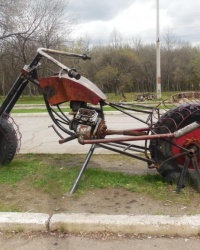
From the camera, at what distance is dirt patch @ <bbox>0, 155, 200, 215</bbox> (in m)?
3.31

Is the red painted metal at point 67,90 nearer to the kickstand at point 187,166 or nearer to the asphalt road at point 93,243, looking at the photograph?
the kickstand at point 187,166

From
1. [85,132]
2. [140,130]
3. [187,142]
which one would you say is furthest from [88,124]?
[187,142]

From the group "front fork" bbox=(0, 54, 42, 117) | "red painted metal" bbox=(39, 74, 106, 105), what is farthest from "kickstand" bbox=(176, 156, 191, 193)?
"front fork" bbox=(0, 54, 42, 117)

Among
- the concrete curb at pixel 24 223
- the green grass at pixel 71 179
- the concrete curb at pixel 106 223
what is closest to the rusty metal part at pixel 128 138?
the green grass at pixel 71 179

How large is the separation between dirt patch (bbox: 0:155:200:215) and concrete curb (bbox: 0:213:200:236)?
0.67 feet

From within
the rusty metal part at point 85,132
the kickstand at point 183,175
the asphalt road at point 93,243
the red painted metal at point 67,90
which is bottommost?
the asphalt road at point 93,243

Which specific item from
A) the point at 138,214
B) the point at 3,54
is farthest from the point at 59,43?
the point at 138,214

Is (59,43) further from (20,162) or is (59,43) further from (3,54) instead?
(20,162)

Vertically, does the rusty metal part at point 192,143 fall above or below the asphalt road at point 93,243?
above

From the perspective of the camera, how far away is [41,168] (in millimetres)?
4934

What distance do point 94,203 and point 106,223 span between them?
1.85 feet

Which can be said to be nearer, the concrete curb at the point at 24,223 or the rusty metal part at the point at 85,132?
the concrete curb at the point at 24,223

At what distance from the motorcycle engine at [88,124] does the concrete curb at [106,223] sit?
1175 millimetres

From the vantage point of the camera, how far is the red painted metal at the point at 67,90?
390 centimetres
